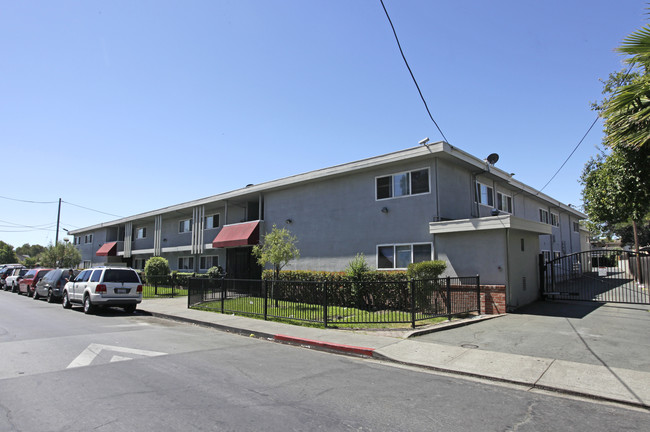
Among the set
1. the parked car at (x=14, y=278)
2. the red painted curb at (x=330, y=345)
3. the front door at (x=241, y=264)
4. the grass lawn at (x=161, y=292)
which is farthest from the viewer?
the parked car at (x=14, y=278)

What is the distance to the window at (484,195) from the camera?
17.4m

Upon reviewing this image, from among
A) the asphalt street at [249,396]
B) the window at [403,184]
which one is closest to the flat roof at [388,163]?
the window at [403,184]

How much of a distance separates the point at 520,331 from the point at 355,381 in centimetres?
592

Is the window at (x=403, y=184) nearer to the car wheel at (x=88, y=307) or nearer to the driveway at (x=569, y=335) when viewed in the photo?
the driveway at (x=569, y=335)

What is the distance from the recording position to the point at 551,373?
21.5 feet

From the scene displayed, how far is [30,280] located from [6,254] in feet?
282

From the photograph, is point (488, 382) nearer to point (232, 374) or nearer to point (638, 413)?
point (638, 413)

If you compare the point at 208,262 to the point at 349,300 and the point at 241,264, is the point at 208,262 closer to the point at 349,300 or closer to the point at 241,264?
the point at 241,264

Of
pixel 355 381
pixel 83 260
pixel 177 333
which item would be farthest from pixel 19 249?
pixel 355 381

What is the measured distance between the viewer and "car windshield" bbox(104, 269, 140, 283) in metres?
15.2

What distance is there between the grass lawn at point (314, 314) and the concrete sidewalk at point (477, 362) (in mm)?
609

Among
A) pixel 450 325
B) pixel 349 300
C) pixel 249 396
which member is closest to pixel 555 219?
pixel 349 300

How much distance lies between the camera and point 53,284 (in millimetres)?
20047

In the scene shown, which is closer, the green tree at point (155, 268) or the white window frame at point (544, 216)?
the green tree at point (155, 268)
